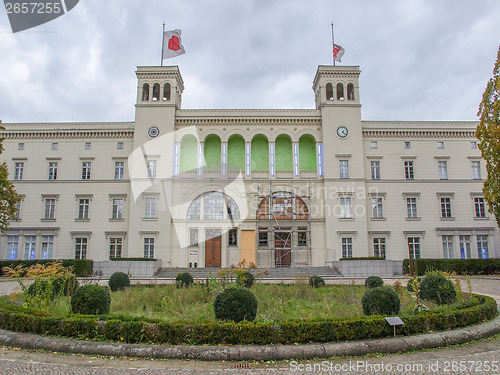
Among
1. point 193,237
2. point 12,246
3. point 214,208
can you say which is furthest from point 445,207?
point 12,246

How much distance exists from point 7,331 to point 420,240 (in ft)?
95.0

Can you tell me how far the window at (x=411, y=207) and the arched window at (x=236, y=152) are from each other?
43.8ft

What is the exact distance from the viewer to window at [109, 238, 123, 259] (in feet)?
101

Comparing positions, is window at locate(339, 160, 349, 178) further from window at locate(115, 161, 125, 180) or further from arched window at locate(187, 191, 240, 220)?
window at locate(115, 161, 125, 180)

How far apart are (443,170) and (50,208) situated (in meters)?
31.6

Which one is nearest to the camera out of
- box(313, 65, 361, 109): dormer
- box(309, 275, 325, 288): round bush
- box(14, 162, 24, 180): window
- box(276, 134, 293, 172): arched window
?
box(309, 275, 325, 288): round bush

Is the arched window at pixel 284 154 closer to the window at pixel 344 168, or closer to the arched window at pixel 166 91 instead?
the window at pixel 344 168

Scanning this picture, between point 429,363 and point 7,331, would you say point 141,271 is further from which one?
point 429,363

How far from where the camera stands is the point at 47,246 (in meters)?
31.0

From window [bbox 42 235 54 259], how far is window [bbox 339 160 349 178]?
76.0 feet

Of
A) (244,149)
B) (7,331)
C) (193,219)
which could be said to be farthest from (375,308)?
(244,149)

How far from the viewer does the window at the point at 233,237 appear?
101 ft

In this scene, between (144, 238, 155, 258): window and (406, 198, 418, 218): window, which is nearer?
(144, 238, 155, 258): window

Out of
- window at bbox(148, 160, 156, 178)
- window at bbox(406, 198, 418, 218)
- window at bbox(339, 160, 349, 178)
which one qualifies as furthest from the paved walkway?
window at bbox(406, 198, 418, 218)
